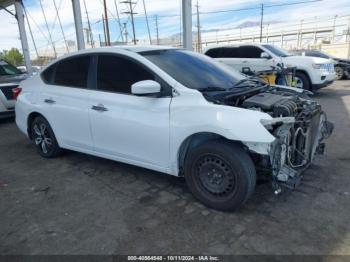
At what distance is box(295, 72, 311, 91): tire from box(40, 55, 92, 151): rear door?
8.40 meters

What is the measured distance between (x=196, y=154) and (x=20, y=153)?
3811mm

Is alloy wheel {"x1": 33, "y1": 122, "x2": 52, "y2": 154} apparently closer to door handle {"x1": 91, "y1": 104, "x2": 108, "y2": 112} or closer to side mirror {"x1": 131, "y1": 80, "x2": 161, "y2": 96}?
door handle {"x1": 91, "y1": 104, "x2": 108, "y2": 112}

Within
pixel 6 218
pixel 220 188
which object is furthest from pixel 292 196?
pixel 6 218

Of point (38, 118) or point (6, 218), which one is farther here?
point (38, 118)

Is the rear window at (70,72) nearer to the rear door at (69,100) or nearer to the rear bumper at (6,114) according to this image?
the rear door at (69,100)

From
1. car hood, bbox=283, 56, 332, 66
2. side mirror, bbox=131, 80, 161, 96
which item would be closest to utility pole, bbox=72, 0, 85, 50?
car hood, bbox=283, 56, 332, 66

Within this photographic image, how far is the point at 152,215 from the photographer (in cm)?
331

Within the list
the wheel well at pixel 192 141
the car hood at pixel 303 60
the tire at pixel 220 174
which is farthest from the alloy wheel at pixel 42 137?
the car hood at pixel 303 60

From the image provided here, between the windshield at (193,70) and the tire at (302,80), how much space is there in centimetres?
723

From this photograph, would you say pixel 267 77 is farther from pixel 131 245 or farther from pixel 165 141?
pixel 131 245

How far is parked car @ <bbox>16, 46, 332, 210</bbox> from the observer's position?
3.12 meters

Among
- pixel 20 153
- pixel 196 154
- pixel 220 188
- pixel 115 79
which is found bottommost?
pixel 20 153

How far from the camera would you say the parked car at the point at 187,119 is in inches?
123

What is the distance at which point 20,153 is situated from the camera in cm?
567
